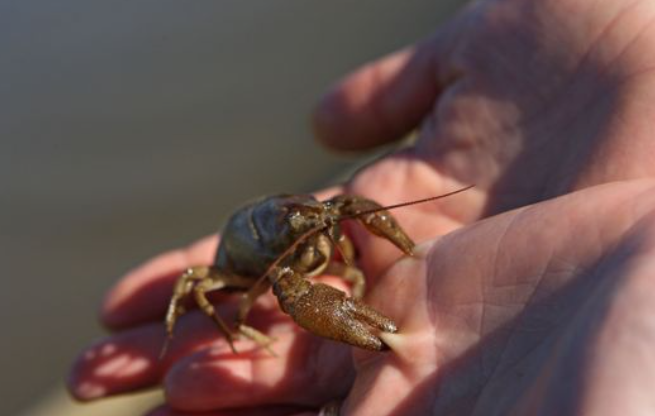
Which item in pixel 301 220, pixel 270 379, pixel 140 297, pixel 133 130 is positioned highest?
pixel 133 130

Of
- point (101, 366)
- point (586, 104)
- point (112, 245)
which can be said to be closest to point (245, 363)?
point (101, 366)

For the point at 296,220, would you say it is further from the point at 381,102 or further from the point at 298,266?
the point at 381,102

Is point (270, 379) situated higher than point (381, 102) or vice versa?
point (381, 102)

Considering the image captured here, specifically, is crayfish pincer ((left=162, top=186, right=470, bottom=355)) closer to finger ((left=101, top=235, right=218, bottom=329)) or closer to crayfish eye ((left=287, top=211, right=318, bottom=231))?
crayfish eye ((left=287, top=211, right=318, bottom=231))

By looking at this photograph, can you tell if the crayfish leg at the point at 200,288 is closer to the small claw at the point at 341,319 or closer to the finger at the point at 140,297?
the finger at the point at 140,297

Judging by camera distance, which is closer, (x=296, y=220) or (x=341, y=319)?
(x=341, y=319)

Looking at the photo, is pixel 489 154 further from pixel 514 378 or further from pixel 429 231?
pixel 514 378

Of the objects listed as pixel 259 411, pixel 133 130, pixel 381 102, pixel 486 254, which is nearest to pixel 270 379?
pixel 259 411

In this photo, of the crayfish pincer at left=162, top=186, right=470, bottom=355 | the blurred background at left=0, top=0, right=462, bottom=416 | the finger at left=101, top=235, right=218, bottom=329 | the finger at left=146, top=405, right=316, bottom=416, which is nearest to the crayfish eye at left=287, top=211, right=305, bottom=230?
the crayfish pincer at left=162, top=186, right=470, bottom=355
